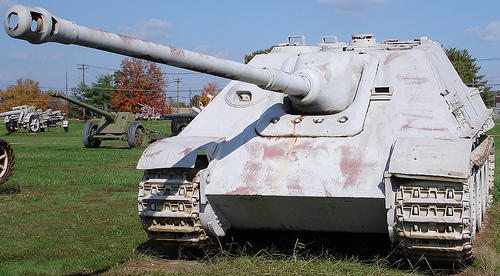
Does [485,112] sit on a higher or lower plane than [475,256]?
higher

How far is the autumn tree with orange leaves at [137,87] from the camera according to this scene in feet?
214

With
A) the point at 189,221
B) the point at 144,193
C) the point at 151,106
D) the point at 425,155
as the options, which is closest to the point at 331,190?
the point at 425,155

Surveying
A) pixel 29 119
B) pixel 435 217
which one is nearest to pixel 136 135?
pixel 29 119

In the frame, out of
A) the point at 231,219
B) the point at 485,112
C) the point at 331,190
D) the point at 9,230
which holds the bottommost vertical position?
the point at 9,230

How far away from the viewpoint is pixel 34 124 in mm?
42656

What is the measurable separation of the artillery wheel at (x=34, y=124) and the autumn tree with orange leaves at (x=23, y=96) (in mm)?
38221

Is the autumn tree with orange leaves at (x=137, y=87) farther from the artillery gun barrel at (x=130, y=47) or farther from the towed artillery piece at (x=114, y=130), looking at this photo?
the artillery gun barrel at (x=130, y=47)

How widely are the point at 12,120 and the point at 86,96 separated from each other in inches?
1757

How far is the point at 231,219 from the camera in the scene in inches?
286

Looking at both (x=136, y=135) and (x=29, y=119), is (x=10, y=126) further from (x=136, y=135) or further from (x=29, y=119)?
(x=136, y=135)

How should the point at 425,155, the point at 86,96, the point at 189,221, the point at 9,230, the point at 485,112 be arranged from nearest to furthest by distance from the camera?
the point at 425,155
the point at 189,221
the point at 9,230
the point at 485,112
the point at 86,96

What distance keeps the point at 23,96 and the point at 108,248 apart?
78454mm

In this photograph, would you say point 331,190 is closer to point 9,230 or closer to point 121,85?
point 9,230

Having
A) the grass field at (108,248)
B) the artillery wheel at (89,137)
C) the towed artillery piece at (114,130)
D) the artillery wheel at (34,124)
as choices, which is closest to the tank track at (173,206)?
the grass field at (108,248)
